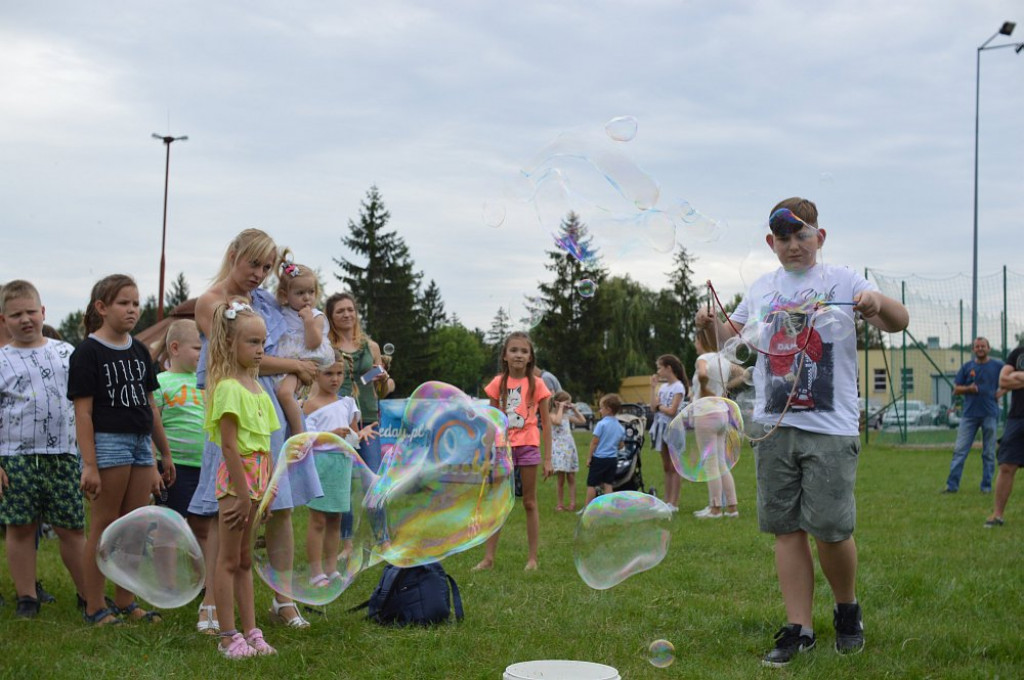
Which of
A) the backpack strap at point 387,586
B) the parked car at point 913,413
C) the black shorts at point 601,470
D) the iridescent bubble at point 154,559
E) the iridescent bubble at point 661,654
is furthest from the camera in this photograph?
the parked car at point 913,413

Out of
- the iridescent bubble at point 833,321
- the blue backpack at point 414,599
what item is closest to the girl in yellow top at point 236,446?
the blue backpack at point 414,599

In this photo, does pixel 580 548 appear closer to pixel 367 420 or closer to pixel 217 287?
pixel 217 287

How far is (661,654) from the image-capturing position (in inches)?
157

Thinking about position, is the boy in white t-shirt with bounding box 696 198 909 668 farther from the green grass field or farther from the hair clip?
the hair clip

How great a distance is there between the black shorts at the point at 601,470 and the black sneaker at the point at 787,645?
595 centimetres

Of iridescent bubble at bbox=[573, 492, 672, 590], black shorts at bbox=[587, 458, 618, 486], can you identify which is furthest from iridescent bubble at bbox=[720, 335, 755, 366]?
black shorts at bbox=[587, 458, 618, 486]

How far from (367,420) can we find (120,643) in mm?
2636

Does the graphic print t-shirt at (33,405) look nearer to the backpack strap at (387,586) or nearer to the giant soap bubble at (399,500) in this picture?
the giant soap bubble at (399,500)

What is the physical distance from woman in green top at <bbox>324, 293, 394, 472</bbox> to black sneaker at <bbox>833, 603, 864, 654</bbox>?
286 centimetres

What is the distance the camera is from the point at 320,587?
4258 millimetres

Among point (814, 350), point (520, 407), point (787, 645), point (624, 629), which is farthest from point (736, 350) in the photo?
point (520, 407)

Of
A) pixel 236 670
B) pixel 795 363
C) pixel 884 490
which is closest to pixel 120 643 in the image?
pixel 236 670

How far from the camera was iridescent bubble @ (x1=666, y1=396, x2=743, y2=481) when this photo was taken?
183 inches

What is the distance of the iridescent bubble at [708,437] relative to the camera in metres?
4.65
